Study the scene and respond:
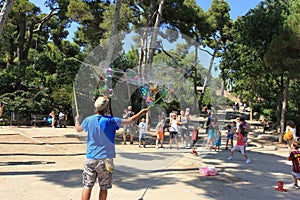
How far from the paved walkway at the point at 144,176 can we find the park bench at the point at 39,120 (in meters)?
7.17

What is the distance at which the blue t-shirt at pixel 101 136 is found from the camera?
12.7 ft

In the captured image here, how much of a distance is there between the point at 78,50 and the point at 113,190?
24732 millimetres

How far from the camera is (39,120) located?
57.5ft

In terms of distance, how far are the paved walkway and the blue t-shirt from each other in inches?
65.3

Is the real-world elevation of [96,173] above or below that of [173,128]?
below

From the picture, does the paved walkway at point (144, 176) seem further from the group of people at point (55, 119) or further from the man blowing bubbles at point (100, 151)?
the group of people at point (55, 119)

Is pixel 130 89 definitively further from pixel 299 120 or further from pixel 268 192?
pixel 299 120

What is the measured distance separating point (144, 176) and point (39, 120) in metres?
12.6

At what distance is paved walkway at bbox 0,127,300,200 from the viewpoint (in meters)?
5.48

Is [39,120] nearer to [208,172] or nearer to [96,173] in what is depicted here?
[208,172]

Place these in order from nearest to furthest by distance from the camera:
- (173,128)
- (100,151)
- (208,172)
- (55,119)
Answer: (100,151)
(208,172)
(173,128)
(55,119)

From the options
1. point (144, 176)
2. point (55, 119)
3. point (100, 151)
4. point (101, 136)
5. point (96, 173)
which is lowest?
point (144, 176)

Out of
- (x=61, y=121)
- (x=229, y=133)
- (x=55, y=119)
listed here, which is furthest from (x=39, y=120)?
(x=229, y=133)

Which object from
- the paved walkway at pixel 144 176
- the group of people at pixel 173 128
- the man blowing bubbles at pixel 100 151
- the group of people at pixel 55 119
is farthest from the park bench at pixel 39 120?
the man blowing bubbles at pixel 100 151
